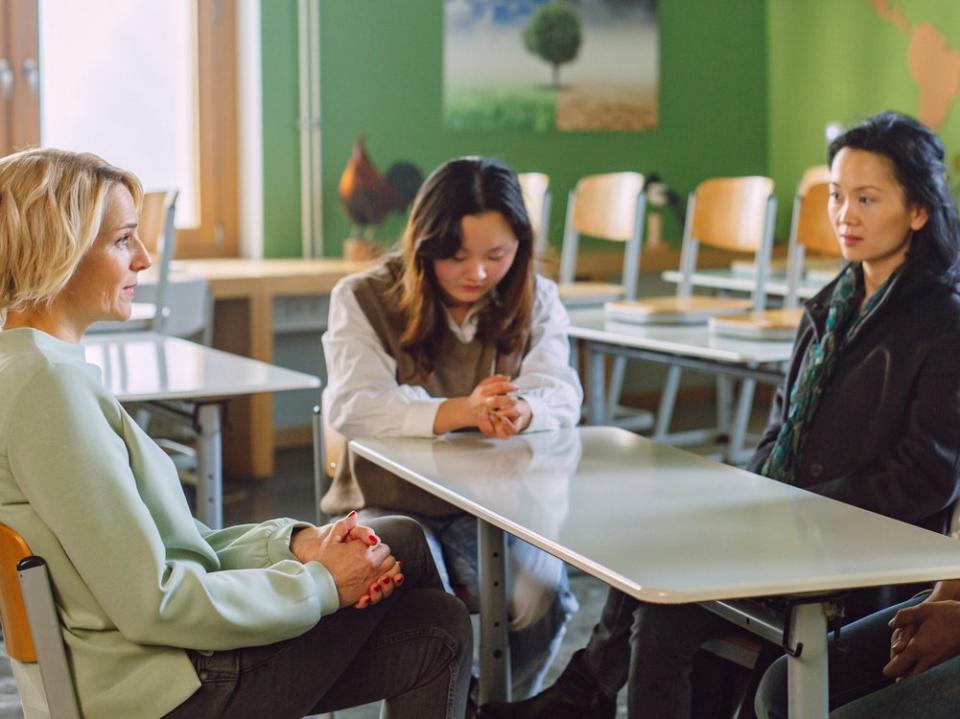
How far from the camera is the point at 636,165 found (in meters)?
5.96

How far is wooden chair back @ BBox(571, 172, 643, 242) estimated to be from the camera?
15.3ft

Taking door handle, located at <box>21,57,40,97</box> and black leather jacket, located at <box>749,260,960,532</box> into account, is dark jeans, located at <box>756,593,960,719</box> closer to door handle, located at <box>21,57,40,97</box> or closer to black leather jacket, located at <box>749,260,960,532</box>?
black leather jacket, located at <box>749,260,960,532</box>

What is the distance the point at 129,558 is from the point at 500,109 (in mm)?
4380

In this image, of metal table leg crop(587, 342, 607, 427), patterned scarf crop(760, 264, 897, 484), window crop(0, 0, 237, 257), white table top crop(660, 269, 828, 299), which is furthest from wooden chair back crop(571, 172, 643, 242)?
patterned scarf crop(760, 264, 897, 484)

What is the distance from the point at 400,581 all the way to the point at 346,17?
3828 millimetres

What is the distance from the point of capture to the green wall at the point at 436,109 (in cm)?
508

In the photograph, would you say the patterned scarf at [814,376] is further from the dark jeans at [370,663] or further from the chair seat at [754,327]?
the chair seat at [754,327]

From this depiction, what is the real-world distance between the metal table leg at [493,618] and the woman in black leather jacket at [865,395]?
0.10 m

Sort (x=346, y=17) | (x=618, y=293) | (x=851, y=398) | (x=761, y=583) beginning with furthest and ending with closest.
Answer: (x=346, y=17) < (x=618, y=293) < (x=851, y=398) < (x=761, y=583)

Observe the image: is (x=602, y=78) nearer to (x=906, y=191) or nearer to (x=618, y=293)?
(x=618, y=293)

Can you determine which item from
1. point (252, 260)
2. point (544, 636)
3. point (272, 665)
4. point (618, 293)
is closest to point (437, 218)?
point (544, 636)

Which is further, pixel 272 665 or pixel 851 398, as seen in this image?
pixel 851 398

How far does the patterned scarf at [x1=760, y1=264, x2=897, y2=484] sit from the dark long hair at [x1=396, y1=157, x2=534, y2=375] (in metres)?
0.52

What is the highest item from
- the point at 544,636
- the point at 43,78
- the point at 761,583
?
the point at 43,78
